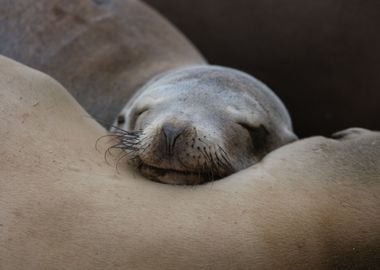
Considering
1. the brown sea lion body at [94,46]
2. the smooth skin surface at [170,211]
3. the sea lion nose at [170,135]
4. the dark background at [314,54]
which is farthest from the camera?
the dark background at [314,54]

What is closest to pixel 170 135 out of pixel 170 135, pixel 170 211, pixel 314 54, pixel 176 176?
pixel 170 135

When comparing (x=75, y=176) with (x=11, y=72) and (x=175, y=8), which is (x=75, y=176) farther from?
(x=175, y=8)

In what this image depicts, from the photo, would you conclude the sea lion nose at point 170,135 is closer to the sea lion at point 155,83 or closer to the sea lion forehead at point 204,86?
the sea lion at point 155,83

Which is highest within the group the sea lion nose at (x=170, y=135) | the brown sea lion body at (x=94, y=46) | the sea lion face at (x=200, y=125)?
the sea lion nose at (x=170, y=135)

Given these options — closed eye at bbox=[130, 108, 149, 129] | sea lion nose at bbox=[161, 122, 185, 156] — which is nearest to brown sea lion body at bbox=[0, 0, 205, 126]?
closed eye at bbox=[130, 108, 149, 129]

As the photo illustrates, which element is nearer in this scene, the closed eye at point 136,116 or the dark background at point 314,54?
the closed eye at point 136,116

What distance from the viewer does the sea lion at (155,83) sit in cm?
228

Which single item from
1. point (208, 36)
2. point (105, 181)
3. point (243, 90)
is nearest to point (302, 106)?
point (208, 36)

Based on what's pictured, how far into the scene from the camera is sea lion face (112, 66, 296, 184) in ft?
7.38

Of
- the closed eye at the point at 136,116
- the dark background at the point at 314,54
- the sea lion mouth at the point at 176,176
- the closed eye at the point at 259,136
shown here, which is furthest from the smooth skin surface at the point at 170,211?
the dark background at the point at 314,54

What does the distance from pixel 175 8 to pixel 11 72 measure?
1.77 m

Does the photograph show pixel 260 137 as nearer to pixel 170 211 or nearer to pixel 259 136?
pixel 259 136

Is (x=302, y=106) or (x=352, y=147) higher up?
(x=352, y=147)

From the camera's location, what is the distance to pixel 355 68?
12.4 ft
